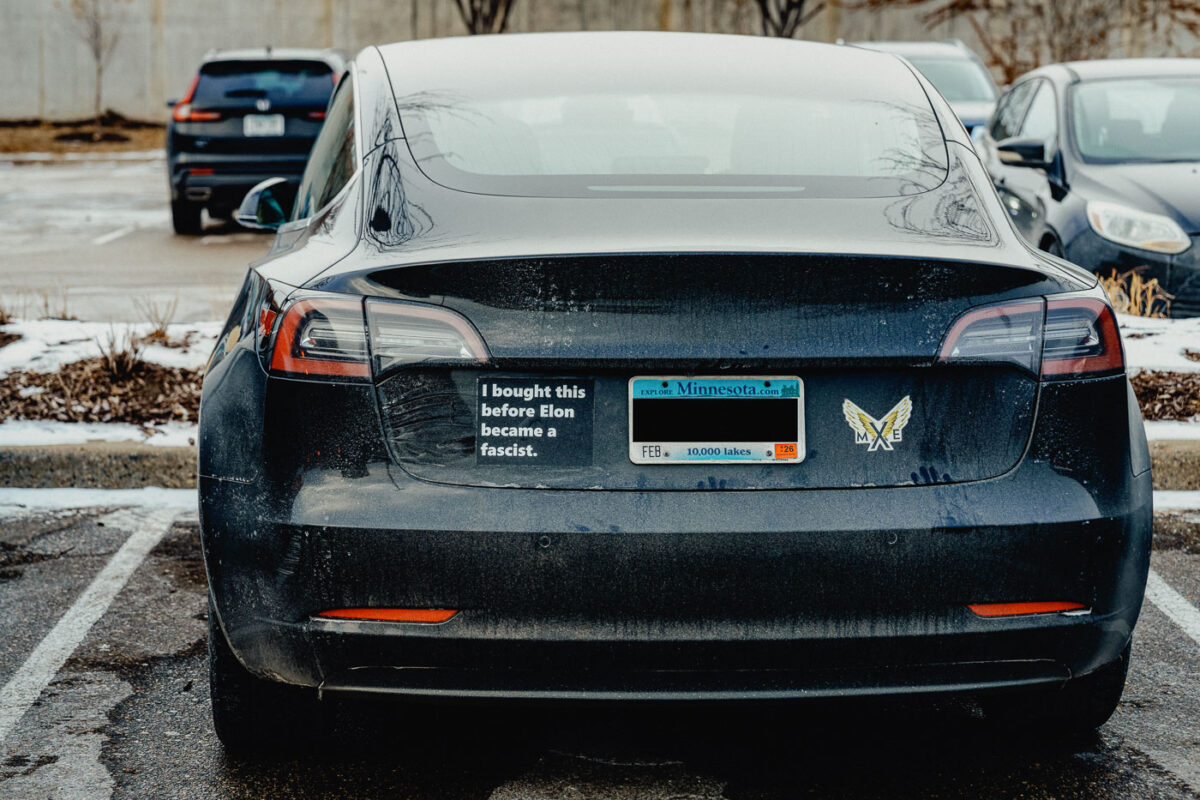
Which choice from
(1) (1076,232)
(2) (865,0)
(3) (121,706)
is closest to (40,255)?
(1) (1076,232)

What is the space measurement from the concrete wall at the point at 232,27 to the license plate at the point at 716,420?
987 inches

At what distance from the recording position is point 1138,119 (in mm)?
8820

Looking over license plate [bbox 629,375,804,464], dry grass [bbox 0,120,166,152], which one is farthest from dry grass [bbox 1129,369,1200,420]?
dry grass [bbox 0,120,166,152]

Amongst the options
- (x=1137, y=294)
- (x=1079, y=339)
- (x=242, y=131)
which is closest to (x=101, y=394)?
(x=1079, y=339)

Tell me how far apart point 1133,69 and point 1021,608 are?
24.8 feet

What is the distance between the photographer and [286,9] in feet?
89.3

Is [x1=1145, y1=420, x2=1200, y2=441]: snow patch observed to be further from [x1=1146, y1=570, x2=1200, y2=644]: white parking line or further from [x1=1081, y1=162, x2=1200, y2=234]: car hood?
[x1=1081, y1=162, x2=1200, y2=234]: car hood

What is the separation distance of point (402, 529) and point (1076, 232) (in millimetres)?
6012

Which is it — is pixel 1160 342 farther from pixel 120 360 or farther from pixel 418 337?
pixel 418 337

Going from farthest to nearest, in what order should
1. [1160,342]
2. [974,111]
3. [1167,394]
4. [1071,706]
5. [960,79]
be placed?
[960,79], [974,111], [1160,342], [1167,394], [1071,706]

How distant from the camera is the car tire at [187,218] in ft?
45.5

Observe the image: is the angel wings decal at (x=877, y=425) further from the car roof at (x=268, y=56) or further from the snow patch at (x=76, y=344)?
the car roof at (x=268, y=56)

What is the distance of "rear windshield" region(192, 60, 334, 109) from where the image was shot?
44.0 feet

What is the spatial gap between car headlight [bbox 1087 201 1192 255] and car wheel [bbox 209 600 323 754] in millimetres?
5778
